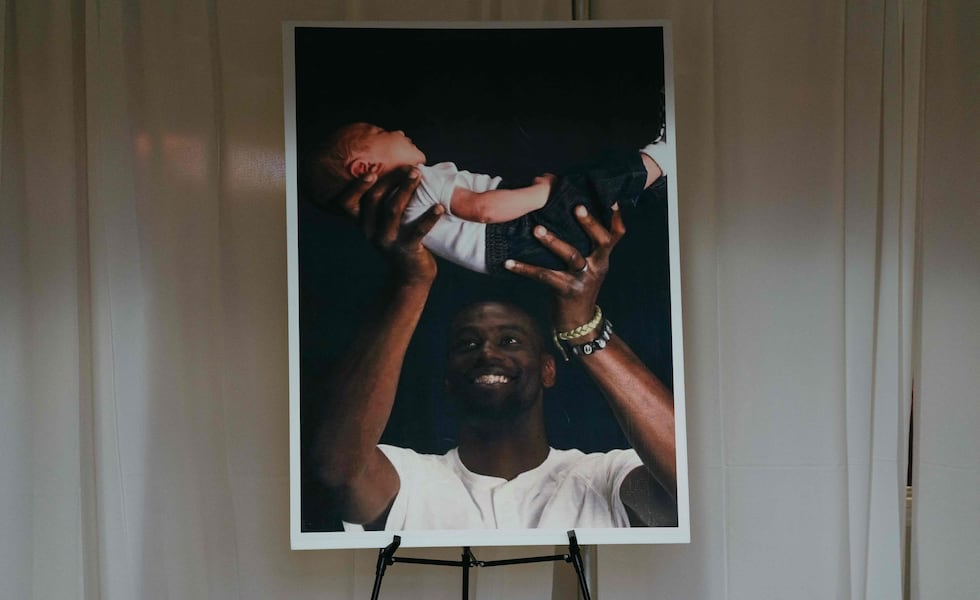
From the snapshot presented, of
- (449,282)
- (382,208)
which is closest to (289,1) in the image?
(382,208)

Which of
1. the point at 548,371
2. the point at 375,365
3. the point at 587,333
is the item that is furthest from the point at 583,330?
the point at 375,365

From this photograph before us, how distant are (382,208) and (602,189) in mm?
610

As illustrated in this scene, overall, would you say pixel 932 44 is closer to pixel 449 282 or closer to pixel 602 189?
pixel 602 189

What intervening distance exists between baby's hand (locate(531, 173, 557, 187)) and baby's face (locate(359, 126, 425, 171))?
318mm

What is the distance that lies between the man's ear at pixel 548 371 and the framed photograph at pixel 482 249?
18mm

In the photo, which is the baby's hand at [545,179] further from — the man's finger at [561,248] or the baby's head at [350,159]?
the baby's head at [350,159]

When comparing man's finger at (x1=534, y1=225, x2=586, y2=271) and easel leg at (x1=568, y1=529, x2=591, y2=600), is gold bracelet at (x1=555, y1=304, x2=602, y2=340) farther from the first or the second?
easel leg at (x1=568, y1=529, x2=591, y2=600)

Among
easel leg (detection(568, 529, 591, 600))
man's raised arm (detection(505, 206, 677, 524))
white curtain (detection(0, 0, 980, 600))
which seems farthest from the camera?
white curtain (detection(0, 0, 980, 600))

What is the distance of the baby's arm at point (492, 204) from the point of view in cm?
270

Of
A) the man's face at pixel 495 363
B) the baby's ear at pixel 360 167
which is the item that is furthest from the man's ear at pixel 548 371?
the baby's ear at pixel 360 167

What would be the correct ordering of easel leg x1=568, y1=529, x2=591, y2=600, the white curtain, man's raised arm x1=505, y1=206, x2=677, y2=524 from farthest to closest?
1. the white curtain
2. man's raised arm x1=505, y1=206, x2=677, y2=524
3. easel leg x1=568, y1=529, x2=591, y2=600

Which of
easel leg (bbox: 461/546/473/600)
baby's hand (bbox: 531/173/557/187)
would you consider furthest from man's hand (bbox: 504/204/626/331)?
easel leg (bbox: 461/546/473/600)

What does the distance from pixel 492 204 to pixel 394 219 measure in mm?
273

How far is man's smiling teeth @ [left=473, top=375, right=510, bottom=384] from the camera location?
8.71 ft
